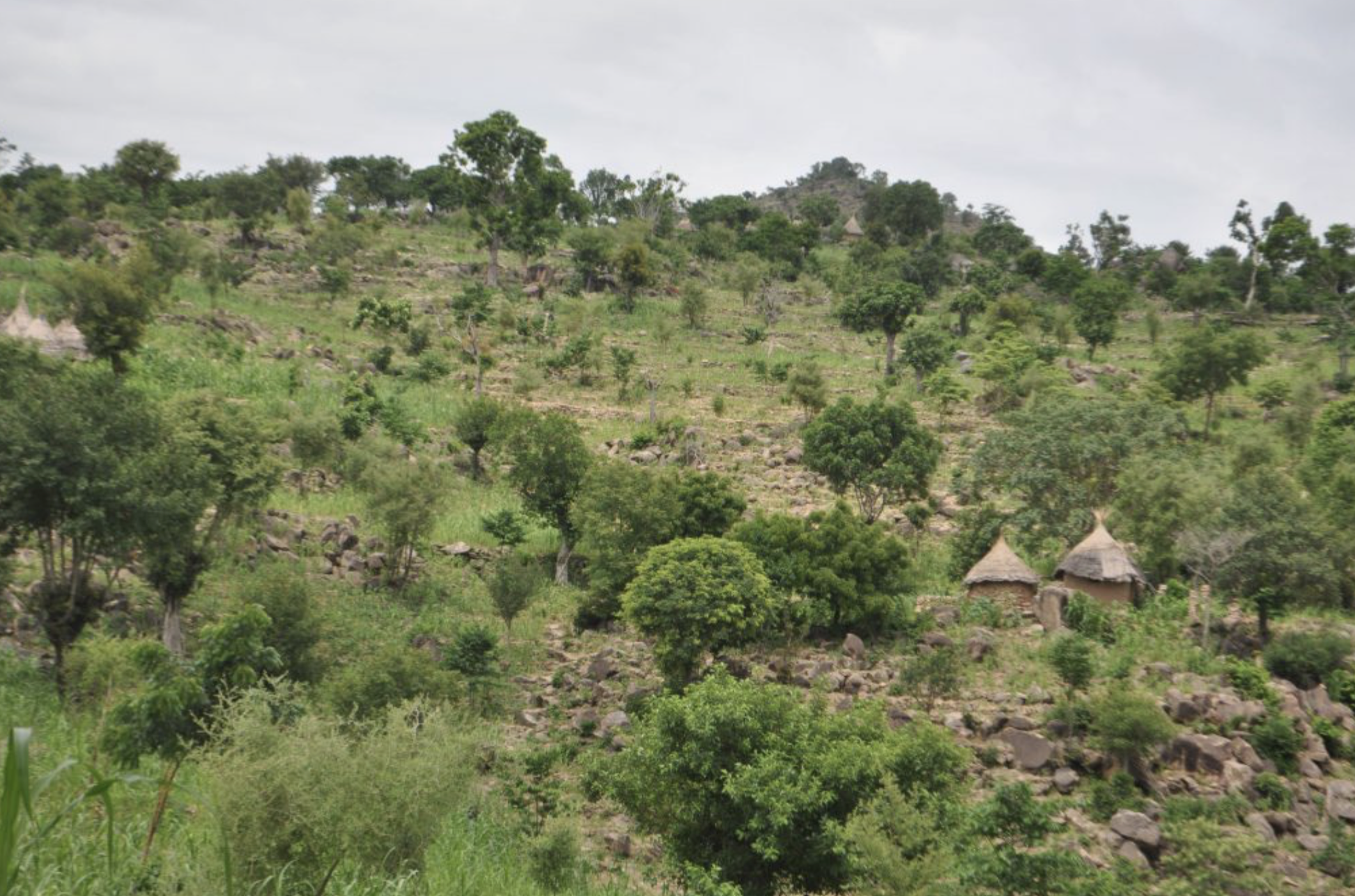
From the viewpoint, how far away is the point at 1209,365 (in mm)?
33062

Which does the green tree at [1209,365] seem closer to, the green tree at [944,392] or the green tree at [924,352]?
the green tree at [944,392]

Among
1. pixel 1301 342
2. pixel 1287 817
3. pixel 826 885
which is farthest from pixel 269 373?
pixel 1301 342

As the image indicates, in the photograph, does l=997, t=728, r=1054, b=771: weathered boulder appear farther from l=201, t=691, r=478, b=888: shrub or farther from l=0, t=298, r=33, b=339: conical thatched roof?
l=0, t=298, r=33, b=339: conical thatched roof

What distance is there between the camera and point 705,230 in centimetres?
5944

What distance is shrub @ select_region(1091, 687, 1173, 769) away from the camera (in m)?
13.4

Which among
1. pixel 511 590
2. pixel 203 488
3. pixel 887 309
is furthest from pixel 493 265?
pixel 203 488

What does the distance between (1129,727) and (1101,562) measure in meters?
6.71

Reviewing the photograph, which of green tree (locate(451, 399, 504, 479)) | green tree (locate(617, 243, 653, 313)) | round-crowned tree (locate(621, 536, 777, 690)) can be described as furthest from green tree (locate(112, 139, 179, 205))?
round-crowned tree (locate(621, 536, 777, 690))

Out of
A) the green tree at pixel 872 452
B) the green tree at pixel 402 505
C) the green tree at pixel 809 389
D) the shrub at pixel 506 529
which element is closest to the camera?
the green tree at pixel 402 505

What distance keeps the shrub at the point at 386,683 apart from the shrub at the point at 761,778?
3.60 m

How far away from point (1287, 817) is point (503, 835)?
1039 centimetres

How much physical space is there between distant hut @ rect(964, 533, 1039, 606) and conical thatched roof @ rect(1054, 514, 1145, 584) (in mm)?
843

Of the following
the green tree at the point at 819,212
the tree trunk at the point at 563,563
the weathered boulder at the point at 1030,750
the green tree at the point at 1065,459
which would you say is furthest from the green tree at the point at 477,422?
the green tree at the point at 819,212

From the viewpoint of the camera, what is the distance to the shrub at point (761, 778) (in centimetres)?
1000
